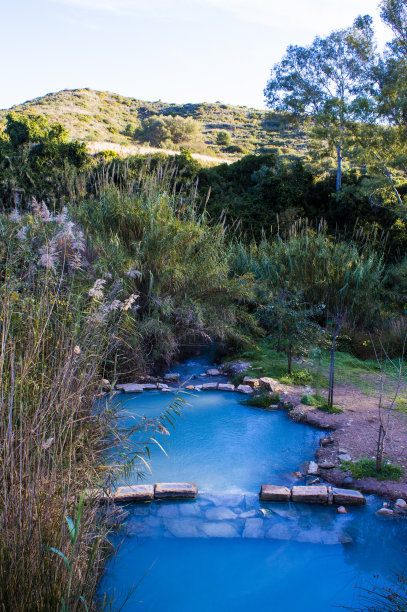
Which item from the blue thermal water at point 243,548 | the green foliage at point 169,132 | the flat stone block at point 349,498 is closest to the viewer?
the blue thermal water at point 243,548

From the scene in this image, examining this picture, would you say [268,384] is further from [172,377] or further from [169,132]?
[169,132]

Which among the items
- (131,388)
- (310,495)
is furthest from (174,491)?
(131,388)

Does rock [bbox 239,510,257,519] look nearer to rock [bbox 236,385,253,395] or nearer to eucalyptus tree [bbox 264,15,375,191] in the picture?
rock [bbox 236,385,253,395]

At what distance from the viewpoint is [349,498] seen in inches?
119

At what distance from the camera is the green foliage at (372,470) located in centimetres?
325

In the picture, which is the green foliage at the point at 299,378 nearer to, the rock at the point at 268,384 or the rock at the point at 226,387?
the rock at the point at 268,384

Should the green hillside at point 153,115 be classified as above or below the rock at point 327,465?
above

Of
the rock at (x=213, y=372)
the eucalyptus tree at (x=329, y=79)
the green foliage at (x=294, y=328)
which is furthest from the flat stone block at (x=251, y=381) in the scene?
the eucalyptus tree at (x=329, y=79)

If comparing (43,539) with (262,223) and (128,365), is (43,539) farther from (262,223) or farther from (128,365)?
(262,223)

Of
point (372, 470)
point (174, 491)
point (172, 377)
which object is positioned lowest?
point (172, 377)

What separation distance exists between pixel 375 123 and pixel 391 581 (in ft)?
36.2

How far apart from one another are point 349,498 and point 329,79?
16.1 meters

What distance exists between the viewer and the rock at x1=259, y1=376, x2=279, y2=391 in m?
5.04

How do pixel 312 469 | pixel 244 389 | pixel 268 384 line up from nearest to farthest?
pixel 312 469
pixel 268 384
pixel 244 389
